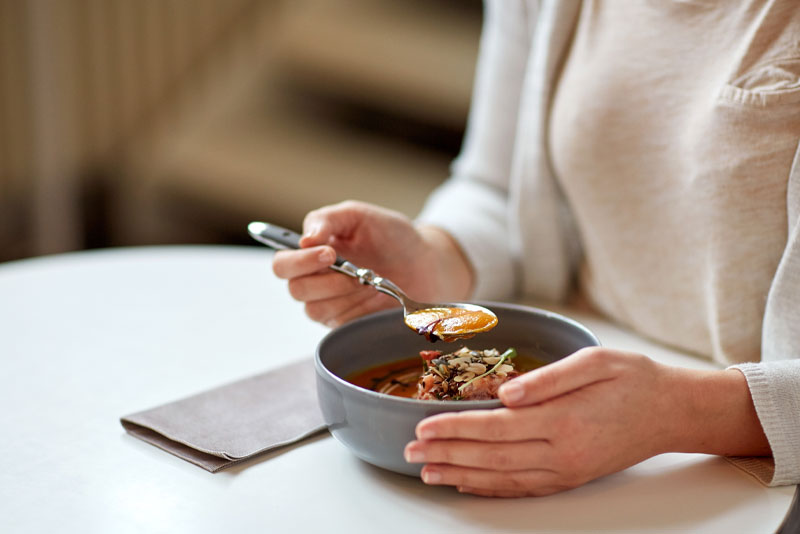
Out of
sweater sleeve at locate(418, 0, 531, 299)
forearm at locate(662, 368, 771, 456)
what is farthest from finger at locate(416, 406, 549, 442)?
sweater sleeve at locate(418, 0, 531, 299)

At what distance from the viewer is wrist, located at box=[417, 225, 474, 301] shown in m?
1.11

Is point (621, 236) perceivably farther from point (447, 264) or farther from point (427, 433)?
point (427, 433)

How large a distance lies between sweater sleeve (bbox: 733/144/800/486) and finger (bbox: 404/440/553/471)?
0.21 metres

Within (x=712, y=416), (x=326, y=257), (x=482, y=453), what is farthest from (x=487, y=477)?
(x=326, y=257)

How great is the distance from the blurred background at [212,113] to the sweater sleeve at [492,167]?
159cm

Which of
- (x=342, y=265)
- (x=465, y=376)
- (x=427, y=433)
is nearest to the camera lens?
(x=427, y=433)

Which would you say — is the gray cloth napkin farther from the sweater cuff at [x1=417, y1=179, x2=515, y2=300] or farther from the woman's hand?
the sweater cuff at [x1=417, y1=179, x2=515, y2=300]

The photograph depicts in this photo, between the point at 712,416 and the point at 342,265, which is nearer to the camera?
the point at 712,416

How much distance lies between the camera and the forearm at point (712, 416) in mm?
691

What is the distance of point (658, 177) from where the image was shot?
0.97 meters

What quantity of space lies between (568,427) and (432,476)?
0.12 metres

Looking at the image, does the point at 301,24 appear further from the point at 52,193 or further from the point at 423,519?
the point at 423,519

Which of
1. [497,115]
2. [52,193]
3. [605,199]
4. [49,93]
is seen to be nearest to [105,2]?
[49,93]

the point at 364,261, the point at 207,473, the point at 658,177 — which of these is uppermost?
the point at 658,177
